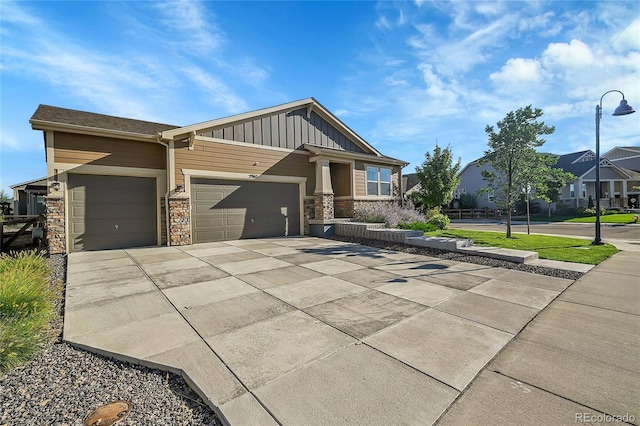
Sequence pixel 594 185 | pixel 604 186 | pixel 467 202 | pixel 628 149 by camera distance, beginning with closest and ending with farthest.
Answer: pixel 594 185, pixel 604 186, pixel 467 202, pixel 628 149

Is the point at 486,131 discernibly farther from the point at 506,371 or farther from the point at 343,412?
the point at 343,412

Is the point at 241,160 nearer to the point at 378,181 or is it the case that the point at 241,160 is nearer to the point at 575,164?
the point at 378,181

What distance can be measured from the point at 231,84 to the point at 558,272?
36.0ft

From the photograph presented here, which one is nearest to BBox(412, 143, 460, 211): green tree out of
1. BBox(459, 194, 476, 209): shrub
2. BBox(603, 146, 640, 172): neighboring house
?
BBox(459, 194, 476, 209): shrub

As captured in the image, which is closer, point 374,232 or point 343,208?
point 374,232

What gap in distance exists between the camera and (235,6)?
8.20 metres

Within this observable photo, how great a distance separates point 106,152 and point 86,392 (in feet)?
31.1

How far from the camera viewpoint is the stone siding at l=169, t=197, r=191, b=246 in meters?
10.0

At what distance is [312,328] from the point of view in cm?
347

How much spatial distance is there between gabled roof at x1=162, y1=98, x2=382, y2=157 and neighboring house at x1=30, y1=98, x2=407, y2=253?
0.14 ft

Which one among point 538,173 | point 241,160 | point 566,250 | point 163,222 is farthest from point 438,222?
point 163,222

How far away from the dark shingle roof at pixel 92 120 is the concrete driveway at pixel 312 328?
5.39 m

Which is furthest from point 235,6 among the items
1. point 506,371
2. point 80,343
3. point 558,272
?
point 558,272

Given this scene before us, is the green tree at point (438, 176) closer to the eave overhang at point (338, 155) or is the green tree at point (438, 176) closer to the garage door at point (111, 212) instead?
the eave overhang at point (338, 155)
